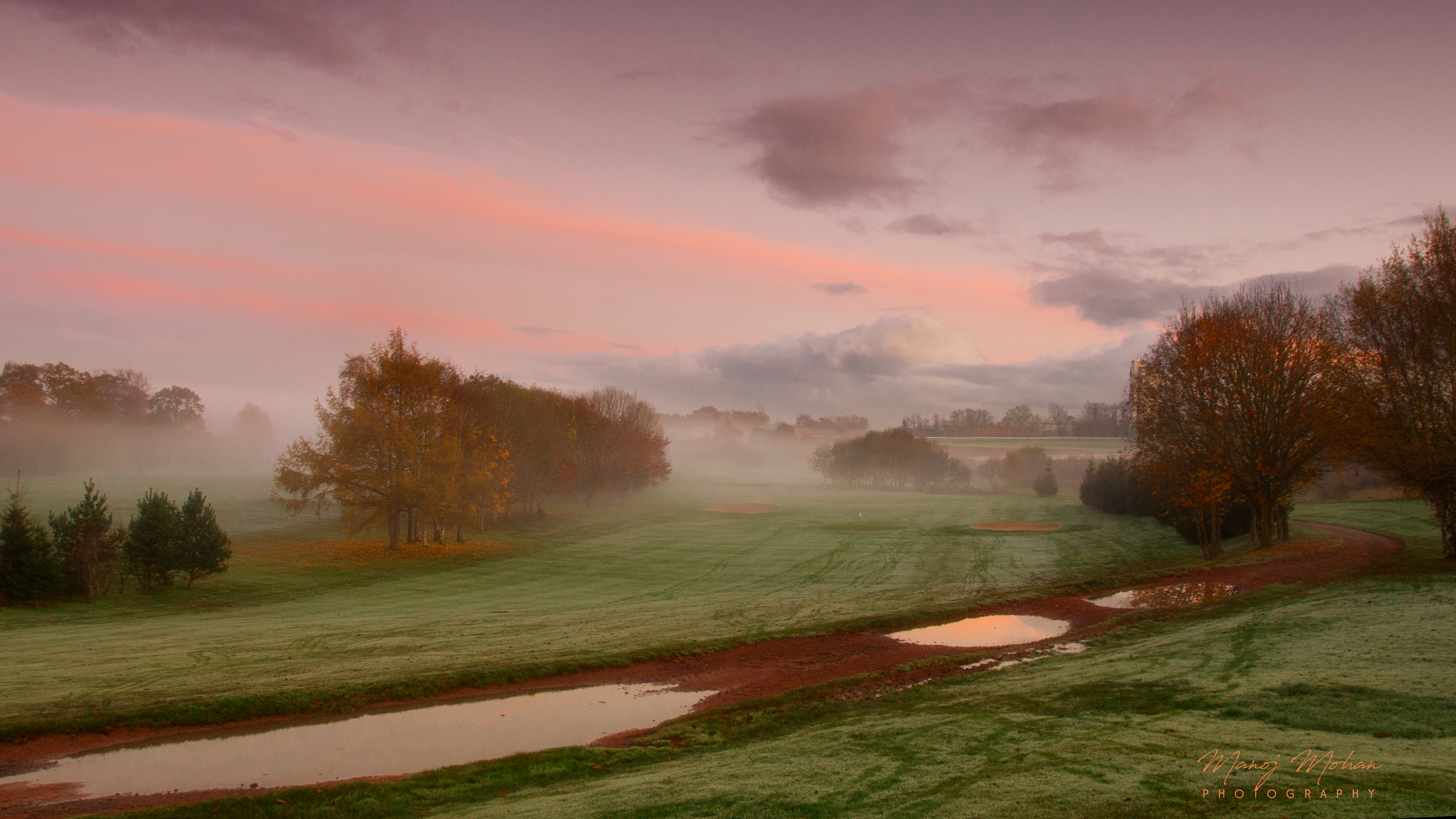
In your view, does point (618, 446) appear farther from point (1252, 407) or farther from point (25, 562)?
point (1252, 407)

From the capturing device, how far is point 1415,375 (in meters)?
28.0

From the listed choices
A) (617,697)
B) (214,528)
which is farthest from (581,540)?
(617,697)

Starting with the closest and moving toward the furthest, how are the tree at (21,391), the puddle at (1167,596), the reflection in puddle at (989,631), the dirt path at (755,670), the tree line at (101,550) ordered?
the dirt path at (755,670) → the reflection in puddle at (989,631) → the puddle at (1167,596) → the tree line at (101,550) → the tree at (21,391)

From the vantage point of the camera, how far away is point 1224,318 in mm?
35594

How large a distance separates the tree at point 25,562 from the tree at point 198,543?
403 cm

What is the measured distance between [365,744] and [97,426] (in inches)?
4696

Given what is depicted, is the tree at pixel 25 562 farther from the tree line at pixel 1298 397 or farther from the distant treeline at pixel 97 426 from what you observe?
the distant treeline at pixel 97 426

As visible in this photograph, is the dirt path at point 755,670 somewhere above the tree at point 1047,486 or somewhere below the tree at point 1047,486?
above

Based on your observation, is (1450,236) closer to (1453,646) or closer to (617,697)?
(1453,646)

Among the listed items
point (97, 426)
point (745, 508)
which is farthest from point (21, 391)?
point (745, 508)

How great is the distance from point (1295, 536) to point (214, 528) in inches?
2204

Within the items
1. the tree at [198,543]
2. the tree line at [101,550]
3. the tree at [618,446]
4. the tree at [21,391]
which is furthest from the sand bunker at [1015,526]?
the tree at [21,391]

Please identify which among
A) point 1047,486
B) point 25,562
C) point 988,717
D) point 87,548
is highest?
point 87,548

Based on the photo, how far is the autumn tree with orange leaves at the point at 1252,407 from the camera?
33.4 meters
